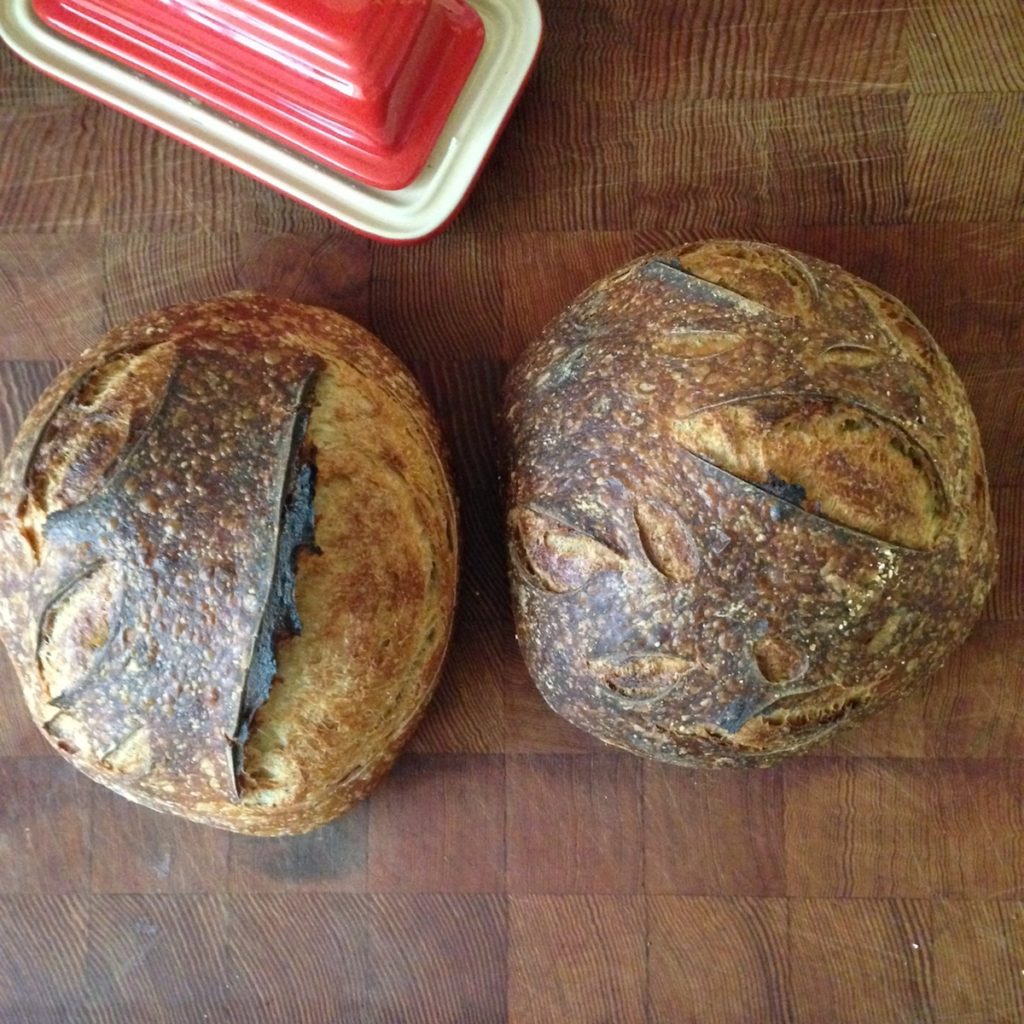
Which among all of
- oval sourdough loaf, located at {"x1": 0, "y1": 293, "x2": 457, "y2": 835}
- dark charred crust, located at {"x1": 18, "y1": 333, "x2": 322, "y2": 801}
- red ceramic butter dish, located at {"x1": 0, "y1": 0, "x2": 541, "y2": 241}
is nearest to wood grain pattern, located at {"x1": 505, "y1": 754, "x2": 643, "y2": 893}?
oval sourdough loaf, located at {"x1": 0, "y1": 293, "x2": 457, "y2": 835}

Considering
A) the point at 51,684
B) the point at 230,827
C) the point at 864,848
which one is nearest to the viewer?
the point at 51,684

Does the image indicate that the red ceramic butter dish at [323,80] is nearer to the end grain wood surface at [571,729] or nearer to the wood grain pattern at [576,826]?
the end grain wood surface at [571,729]

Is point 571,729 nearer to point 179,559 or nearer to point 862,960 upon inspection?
point 862,960

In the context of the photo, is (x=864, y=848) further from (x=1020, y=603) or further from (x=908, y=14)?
(x=908, y=14)

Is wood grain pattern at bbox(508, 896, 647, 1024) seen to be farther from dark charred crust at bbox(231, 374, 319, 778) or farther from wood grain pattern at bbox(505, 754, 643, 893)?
dark charred crust at bbox(231, 374, 319, 778)

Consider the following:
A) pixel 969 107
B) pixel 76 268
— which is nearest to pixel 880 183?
pixel 969 107

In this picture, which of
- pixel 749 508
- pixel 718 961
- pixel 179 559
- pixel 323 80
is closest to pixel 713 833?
pixel 718 961
